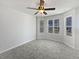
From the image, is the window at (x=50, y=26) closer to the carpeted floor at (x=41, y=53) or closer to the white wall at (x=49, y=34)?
the white wall at (x=49, y=34)

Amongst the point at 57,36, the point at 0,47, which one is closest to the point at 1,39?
the point at 0,47

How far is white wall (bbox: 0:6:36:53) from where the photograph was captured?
186 inches

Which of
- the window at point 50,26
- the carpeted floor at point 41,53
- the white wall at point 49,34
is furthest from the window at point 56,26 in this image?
the carpeted floor at point 41,53

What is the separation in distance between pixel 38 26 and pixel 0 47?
5656 mm

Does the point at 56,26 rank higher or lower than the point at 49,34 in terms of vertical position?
higher

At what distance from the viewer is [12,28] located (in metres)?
5.61

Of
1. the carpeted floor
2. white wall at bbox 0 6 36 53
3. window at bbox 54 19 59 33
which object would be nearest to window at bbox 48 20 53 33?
window at bbox 54 19 59 33

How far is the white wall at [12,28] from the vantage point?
4723mm

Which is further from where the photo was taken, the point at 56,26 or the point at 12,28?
the point at 56,26

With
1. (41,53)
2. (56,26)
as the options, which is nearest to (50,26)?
(56,26)

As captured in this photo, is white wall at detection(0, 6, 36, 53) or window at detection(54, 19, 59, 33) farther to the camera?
window at detection(54, 19, 59, 33)

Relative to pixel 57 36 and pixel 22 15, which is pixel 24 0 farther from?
pixel 57 36

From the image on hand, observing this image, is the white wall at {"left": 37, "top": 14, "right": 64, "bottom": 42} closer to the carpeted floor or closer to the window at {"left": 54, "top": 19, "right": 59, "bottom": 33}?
the window at {"left": 54, "top": 19, "right": 59, "bottom": 33}

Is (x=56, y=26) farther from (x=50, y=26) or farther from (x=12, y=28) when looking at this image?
(x=12, y=28)
